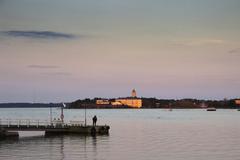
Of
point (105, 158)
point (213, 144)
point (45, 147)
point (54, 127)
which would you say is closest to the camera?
point (105, 158)

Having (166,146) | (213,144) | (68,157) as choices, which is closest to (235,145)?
(213,144)

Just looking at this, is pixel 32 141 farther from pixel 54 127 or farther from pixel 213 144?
pixel 213 144

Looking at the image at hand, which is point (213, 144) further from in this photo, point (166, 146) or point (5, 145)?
point (5, 145)

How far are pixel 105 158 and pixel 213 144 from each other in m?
17.5

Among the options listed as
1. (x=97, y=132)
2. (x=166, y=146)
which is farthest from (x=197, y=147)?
(x=97, y=132)

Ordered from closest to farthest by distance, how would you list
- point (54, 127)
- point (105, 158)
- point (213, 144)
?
point (105, 158)
point (213, 144)
point (54, 127)

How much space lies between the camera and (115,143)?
56.0 metres

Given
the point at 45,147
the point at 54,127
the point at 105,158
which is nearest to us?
the point at 105,158

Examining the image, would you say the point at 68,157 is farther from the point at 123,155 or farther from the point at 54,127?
the point at 54,127

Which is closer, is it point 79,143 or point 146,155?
point 146,155

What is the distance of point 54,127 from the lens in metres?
66.6

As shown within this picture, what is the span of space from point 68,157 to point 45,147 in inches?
382

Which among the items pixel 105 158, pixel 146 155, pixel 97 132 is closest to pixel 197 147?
pixel 146 155

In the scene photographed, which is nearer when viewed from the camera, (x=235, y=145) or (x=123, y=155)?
(x=123, y=155)
